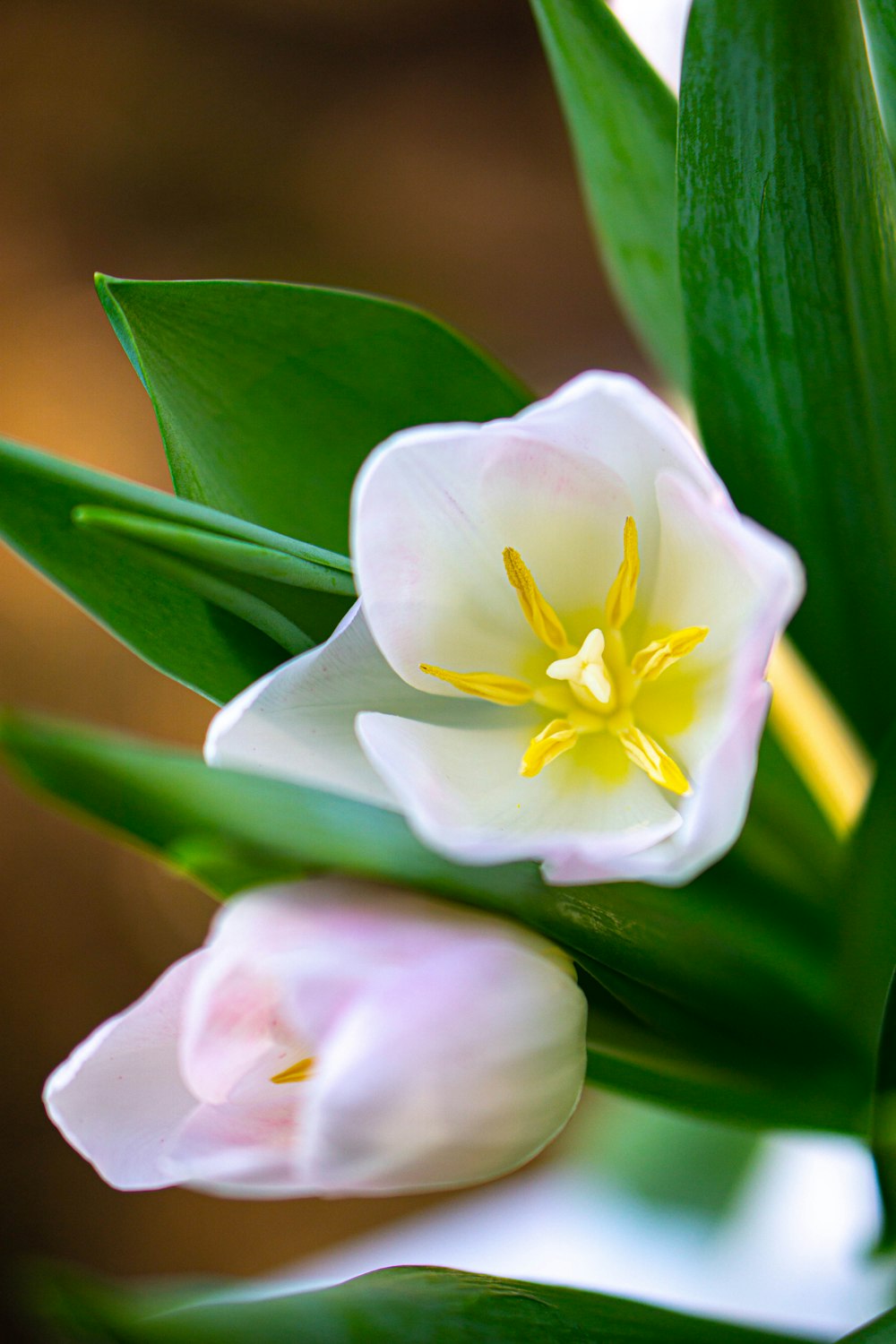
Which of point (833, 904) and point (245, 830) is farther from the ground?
point (245, 830)

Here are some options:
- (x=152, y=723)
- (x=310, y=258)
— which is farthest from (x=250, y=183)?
(x=152, y=723)

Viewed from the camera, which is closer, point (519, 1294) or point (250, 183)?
point (519, 1294)

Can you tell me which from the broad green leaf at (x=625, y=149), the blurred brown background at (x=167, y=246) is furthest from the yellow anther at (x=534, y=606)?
the blurred brown background at (x=167, y=246)

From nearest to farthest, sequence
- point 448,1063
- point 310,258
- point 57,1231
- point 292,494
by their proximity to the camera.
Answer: point 448,1063 → point 292,494 → point 57,1231 → point 310,258

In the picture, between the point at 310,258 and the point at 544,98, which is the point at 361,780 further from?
the point at 544,98

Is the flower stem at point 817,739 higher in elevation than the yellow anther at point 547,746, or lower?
lower

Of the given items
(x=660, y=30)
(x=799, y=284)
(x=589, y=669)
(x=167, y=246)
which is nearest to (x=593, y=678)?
(x=589, y=669)

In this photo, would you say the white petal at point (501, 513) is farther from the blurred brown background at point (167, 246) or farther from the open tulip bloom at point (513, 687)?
the blurred brown background at point (167, 246)
